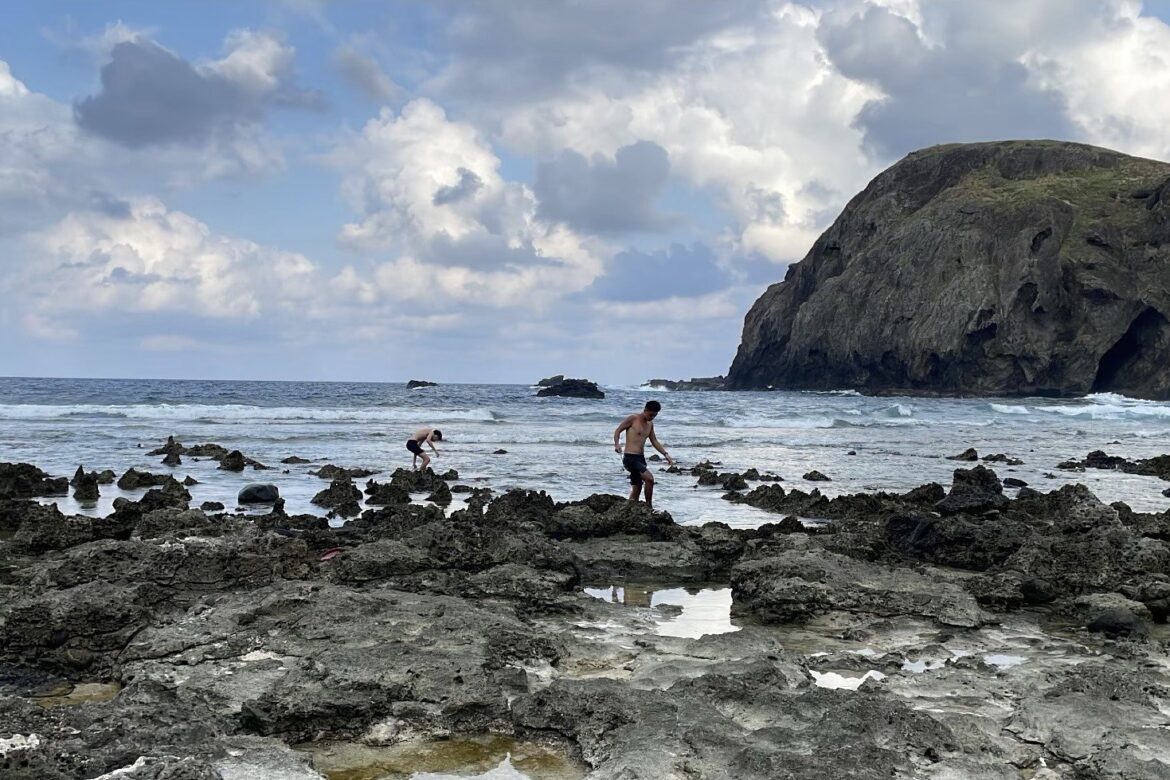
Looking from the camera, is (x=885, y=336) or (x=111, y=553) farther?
(x=885, y=336)

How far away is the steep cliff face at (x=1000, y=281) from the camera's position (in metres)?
83.8

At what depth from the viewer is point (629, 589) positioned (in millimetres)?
9648

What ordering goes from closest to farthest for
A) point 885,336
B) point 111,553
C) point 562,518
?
point 111,553 → point 562,518 → point 885,336

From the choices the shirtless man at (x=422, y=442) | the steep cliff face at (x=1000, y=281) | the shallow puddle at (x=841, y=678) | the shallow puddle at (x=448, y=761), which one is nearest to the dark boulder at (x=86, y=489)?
the shirtless man at (x=422, y=442)

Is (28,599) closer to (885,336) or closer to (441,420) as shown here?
(441,420)

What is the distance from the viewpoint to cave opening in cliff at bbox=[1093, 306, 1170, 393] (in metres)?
83.5

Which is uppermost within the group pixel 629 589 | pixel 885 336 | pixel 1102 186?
pixel 1102 186

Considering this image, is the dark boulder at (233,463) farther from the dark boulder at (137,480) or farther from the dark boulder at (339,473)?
the dark boulder at (137,480)

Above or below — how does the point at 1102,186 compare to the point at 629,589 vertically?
above

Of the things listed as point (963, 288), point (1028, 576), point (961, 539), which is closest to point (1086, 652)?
point (1028, 576)

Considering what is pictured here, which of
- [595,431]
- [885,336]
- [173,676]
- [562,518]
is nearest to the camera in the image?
[173,676]

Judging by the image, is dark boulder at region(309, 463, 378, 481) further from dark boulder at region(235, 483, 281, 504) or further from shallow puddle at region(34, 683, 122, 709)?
shallow puddle at region(34, 683, 122, 709)

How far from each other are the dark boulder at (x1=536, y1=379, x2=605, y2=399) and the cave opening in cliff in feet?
152

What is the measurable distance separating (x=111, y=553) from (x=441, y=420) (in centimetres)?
3793
